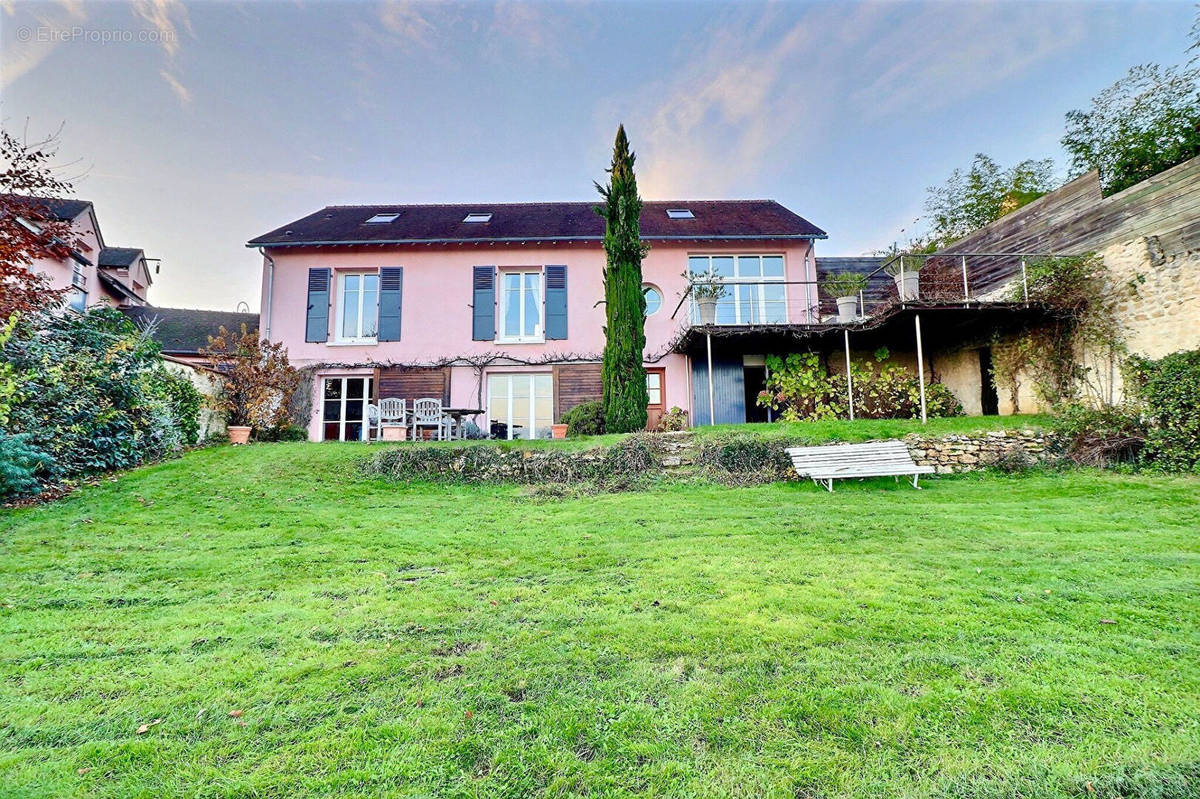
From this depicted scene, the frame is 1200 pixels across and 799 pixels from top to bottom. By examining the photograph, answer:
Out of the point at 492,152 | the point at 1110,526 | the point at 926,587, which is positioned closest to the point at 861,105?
the point at 492,152

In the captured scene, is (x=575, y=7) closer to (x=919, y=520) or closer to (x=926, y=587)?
(x=919, y=520)

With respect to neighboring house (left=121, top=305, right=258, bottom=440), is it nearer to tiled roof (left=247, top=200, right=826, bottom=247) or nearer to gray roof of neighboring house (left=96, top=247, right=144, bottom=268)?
gray roof of neighboring house (left=96, top=247, right=144, bottom=268)

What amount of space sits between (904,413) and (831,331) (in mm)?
2684

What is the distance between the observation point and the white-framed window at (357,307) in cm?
1398

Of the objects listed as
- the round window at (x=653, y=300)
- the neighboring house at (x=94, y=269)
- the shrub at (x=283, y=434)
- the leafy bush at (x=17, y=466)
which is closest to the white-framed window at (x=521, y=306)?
the round window at (x=653, y=300)

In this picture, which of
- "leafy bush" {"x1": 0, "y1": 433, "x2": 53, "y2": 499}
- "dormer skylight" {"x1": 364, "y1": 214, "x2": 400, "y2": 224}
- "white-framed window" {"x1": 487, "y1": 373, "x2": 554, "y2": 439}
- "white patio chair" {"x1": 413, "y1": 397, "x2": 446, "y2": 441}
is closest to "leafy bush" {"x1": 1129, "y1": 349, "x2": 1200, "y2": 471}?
"white-framed window" {"x1": 487, "y1": 373, "x2": 554, "y2": 439}

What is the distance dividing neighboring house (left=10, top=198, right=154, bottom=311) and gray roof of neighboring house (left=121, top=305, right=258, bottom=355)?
866 mm

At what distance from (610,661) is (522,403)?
11.3m

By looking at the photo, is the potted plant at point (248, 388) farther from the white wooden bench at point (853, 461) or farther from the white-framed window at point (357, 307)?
the white wooden bench at point (853, 461)

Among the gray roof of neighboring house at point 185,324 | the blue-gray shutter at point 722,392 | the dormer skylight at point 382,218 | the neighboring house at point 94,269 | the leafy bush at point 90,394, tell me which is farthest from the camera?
the gray roof of neighboring house at point 185,324

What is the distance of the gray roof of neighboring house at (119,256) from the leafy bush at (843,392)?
25.1m

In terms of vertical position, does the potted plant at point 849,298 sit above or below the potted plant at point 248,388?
above

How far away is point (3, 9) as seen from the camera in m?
6.37

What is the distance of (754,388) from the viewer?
13.7m
